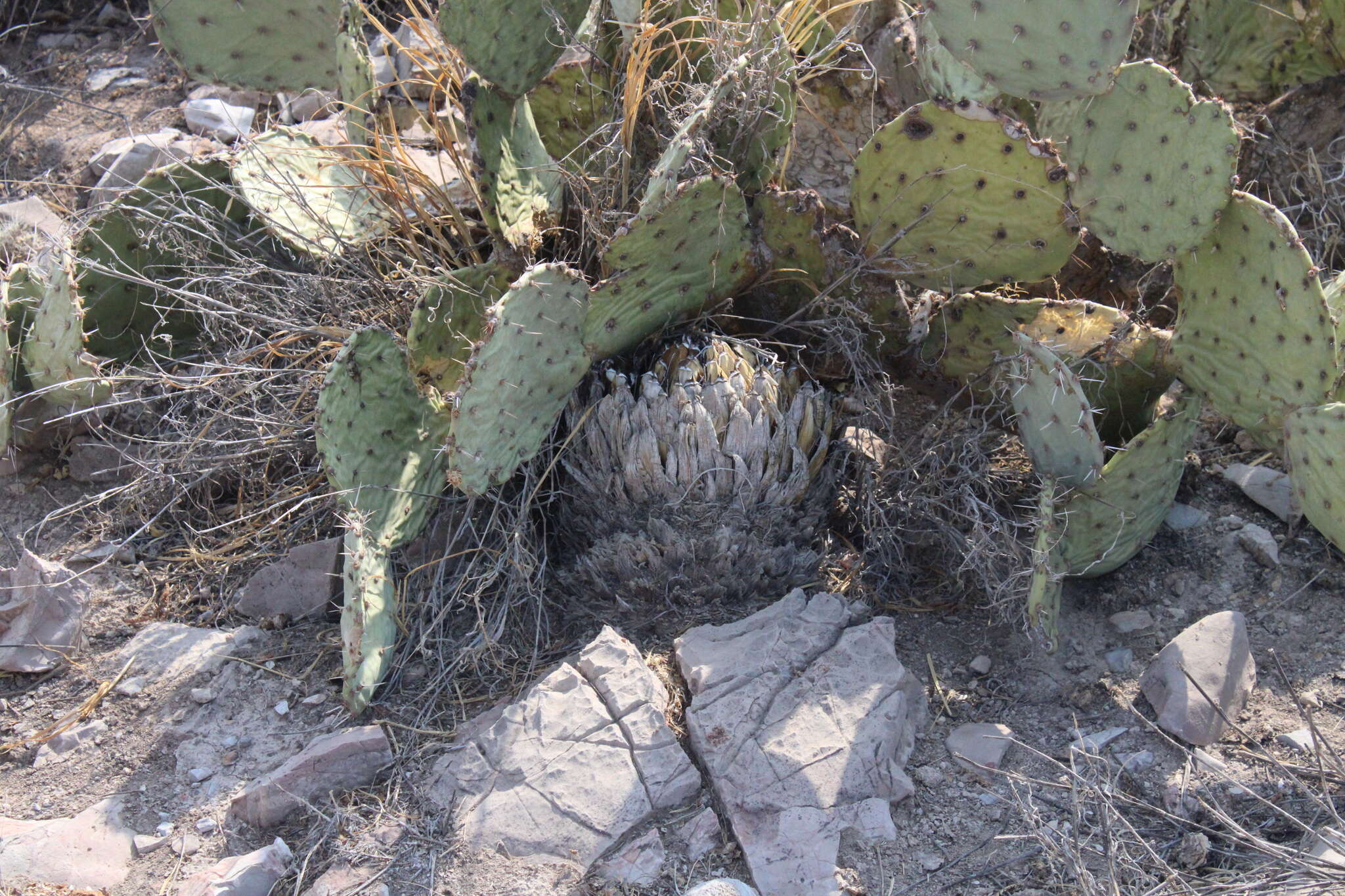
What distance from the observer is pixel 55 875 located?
2000mm

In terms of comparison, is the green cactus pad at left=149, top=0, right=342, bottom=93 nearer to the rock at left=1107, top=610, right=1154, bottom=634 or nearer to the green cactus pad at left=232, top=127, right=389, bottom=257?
the green cactus pad at left=232, top=127, right=389, bottom=257

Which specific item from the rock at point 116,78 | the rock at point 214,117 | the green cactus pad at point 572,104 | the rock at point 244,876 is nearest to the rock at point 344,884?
the rock at point 244,876

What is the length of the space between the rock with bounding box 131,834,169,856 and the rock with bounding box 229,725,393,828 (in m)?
0.14

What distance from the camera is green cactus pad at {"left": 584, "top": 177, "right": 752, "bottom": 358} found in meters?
2.35

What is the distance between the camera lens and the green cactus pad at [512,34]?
250cm

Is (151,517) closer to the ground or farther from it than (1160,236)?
closer to the ground

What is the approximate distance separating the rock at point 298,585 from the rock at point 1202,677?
1.86m

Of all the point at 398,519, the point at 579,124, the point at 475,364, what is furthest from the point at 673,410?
the point at 579,124

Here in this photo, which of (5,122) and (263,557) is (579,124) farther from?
(5,122)

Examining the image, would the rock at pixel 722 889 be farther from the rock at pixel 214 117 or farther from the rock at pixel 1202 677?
the rock at pixel 214 117

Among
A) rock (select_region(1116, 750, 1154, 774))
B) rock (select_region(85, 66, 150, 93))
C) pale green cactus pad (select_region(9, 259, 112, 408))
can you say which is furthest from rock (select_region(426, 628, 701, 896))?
rock (select_region(85, 66, 150, 93))

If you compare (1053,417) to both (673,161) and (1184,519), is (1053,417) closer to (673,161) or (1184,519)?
(1184,519)

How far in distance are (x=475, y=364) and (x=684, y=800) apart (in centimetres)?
93

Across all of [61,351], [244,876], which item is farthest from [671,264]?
[61,351]
